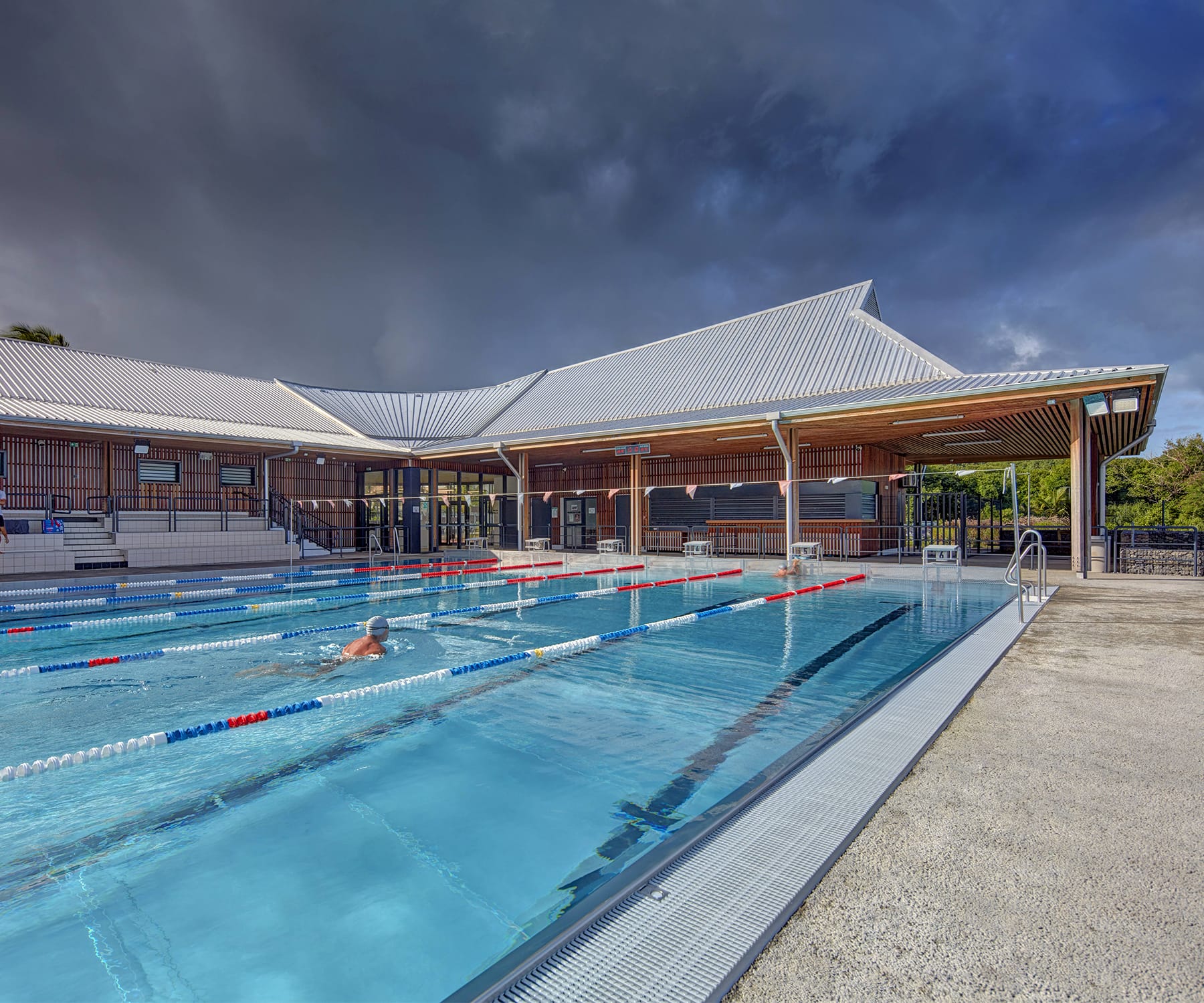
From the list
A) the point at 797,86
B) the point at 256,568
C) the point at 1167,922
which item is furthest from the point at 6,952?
the point at 797,86

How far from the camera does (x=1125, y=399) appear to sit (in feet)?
34.4

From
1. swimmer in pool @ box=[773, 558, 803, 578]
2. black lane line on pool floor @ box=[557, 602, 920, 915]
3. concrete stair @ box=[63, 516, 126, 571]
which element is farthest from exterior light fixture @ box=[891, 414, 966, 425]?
concrete stair @ box=[63, 516, 126, 571]

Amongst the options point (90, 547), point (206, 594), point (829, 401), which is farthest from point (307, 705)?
point (90, 547)

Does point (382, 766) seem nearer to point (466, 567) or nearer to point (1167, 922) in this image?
point (1167, 922)

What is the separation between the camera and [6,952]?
2.20 meters

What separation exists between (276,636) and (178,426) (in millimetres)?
13263

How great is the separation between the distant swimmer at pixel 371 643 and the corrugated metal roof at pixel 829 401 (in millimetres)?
9764

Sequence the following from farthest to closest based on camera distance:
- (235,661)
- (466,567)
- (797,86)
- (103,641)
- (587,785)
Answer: (797,86)
(466,567)
(103,641)
(235,661)
(587,785)

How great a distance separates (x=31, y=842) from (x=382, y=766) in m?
1.75

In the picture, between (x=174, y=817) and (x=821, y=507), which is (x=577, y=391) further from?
(x=174, y=817)

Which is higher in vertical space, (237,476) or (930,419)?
(930,419)

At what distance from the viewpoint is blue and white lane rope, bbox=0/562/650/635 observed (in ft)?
28.2

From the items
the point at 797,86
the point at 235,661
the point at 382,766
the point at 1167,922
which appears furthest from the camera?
the point at 797,86

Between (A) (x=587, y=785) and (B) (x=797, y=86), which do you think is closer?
(A) (x=587, y=785)
